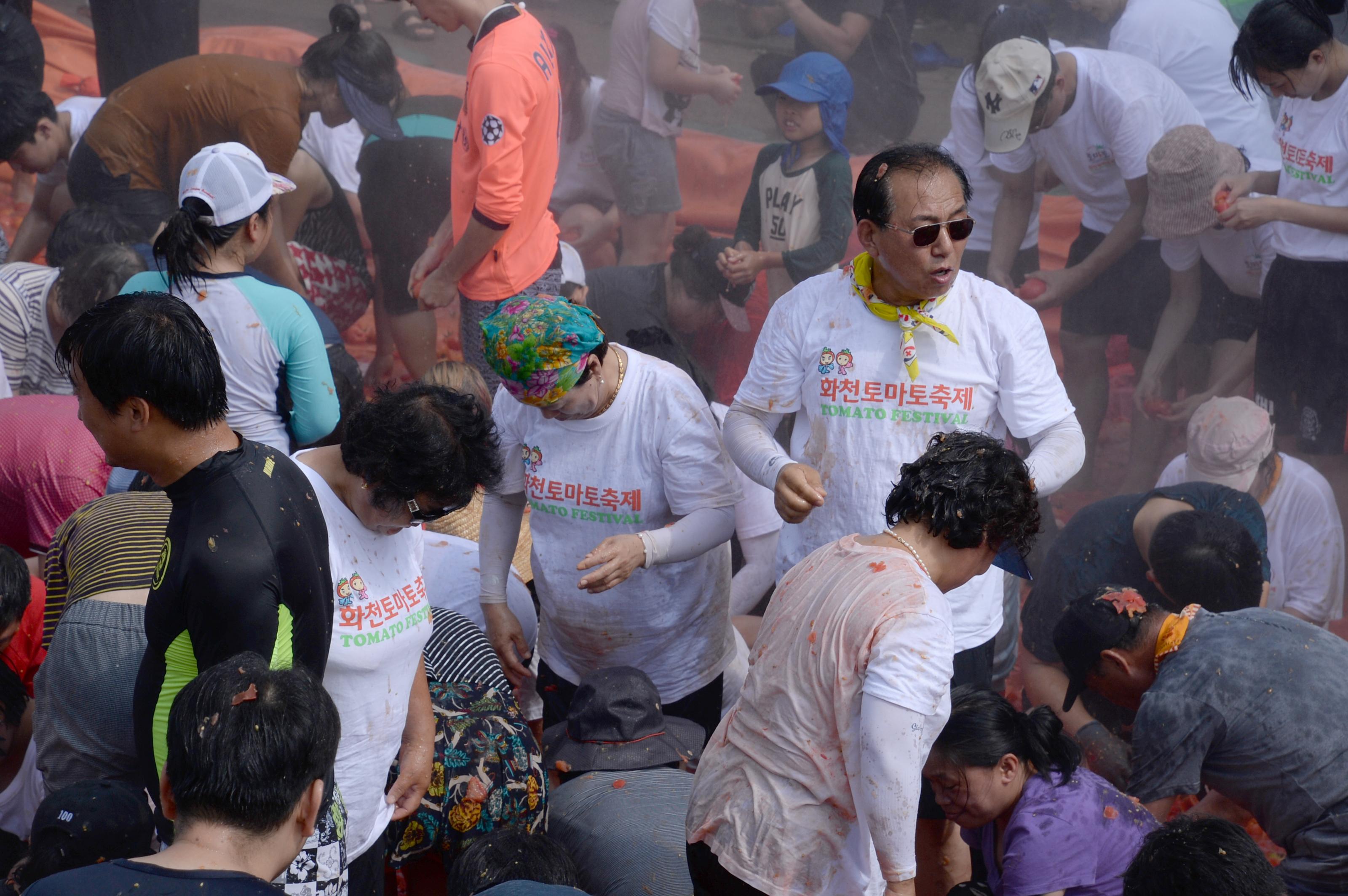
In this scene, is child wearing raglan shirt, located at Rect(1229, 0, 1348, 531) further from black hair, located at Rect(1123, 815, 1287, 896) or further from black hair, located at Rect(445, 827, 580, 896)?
black hair, located at Rect(445, 827, 580, 896)

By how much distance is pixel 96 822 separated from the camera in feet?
6.62

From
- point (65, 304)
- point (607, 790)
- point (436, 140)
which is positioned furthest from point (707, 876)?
point (436, 140)

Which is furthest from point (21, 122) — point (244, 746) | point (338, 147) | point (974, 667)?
point (974, 667)

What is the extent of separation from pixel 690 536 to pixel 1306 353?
8.99ft

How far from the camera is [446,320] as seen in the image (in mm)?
5223

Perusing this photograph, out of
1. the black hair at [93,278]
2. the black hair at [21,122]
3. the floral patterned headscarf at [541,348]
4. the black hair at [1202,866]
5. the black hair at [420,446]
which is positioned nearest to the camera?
the black hair at [1202,866]

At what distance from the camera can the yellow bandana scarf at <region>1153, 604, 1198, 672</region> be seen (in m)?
2.49

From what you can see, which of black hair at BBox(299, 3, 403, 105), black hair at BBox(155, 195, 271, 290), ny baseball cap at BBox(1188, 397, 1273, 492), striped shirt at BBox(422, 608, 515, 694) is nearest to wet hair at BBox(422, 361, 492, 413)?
black hair at BBox(155, 195, 271, 290)

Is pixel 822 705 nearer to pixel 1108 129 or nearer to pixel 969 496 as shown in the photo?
pixel 969 496

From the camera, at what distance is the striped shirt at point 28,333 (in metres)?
4.00

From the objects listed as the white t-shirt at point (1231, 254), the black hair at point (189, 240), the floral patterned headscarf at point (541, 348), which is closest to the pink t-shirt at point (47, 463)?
the black hair at point (189, 240)

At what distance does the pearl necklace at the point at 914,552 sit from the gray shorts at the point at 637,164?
3.53 m

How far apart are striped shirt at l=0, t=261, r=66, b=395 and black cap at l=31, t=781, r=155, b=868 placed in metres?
2.37

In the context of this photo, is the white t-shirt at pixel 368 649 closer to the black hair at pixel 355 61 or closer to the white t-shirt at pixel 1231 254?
the white t-shirt at pixel 1231 254
